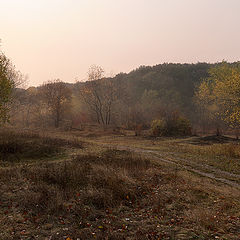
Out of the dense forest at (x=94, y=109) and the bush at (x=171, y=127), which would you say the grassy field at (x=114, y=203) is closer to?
the bush at (x=171, y=127)

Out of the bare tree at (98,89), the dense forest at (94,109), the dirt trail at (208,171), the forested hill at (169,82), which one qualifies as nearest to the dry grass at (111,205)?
the dirt trail at (208,171)

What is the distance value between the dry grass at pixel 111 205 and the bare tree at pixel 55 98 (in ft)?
115

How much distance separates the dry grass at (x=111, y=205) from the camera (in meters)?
5.89

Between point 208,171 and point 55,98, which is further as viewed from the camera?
point 55,98

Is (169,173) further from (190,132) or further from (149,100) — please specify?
(149,100)

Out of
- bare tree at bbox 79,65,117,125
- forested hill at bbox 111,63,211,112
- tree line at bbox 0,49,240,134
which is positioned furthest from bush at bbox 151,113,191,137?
forested hill at bbox 111,63,211,112

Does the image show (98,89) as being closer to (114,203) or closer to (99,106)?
(99,106)

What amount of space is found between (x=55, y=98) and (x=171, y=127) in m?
26.8

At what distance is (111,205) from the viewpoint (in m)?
7.73

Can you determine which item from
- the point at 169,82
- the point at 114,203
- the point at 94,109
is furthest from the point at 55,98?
the point at 169,82

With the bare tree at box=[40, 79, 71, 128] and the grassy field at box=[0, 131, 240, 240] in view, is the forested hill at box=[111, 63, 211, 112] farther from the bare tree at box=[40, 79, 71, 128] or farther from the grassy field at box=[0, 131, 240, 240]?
the grassy field at box=[0, 131, 240, 240]

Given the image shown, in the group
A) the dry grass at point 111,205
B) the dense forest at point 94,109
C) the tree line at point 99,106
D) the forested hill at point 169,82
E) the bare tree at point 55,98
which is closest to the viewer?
the dry grass at point 111,205

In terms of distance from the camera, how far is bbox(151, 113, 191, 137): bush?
32094 mm

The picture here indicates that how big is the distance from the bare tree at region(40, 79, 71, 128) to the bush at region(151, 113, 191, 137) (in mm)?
22812
